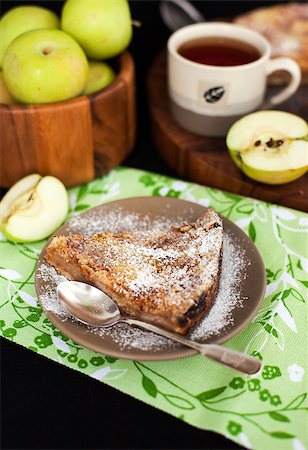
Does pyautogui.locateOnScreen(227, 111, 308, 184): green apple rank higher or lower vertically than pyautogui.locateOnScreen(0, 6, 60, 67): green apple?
lower

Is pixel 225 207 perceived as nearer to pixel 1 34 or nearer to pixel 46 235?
pixel 46 235

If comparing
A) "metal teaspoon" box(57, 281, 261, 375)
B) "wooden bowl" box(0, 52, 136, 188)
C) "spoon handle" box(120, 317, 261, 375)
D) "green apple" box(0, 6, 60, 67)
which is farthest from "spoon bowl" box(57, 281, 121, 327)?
"green apple" box(0, 6, 60, 67)

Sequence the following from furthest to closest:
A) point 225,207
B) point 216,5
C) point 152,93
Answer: point 216,5 → point 152,93 → point 225,207

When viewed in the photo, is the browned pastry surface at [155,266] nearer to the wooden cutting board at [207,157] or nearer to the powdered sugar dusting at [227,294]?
the powdered sugar dusting at [227,294]

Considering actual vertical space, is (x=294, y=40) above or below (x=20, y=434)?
above

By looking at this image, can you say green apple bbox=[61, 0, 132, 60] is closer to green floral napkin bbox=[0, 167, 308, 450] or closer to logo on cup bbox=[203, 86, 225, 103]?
logo on cup bbox=[203, 86, 225, 103]

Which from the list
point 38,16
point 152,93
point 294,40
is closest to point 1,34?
point 38,16

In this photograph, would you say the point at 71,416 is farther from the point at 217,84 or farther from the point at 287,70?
the point at 287,70
